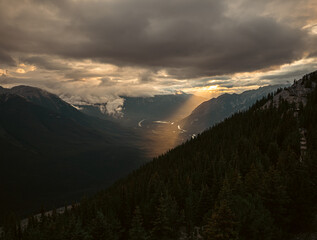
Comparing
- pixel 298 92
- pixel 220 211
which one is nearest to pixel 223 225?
pixel 220 211

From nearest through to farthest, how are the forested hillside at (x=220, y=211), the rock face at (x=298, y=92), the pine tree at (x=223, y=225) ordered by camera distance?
the pine tree at (x=223, y=225) → the forested hillside at (x=220, y=211) → the rock face at (x=298, y=92)

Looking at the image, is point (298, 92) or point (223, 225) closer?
point (223, 225)

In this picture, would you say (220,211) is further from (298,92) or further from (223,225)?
(298,92)

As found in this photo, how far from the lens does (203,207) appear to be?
62.7 m

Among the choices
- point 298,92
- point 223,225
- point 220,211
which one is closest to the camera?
point 220,211

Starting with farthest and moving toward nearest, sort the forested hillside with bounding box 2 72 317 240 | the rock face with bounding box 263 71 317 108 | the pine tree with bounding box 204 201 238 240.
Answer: the rock face with bounding box 263 71 317 108 → the forested hillside with bounding box 2 72 317 240 → the pine tree with bounding box 204 201 238 240

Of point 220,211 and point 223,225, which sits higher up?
point 220,211

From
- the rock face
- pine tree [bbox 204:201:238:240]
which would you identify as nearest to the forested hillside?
pine tree [bbox 204:201:238:240]

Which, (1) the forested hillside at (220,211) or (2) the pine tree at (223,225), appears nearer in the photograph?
(2) the pine tree at (223,225)

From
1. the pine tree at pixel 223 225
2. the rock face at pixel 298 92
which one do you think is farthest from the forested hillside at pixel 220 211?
the rock face at pixel 298 92

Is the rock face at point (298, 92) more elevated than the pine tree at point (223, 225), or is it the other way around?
the rock face at point (298, 92)

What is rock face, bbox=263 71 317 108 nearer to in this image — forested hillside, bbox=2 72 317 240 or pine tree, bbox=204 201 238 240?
forested hillside, bbox=2 72 317 240

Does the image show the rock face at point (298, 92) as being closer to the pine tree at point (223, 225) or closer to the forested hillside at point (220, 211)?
the forested hillside at point (220, 211)

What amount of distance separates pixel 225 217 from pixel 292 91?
18579 cm
